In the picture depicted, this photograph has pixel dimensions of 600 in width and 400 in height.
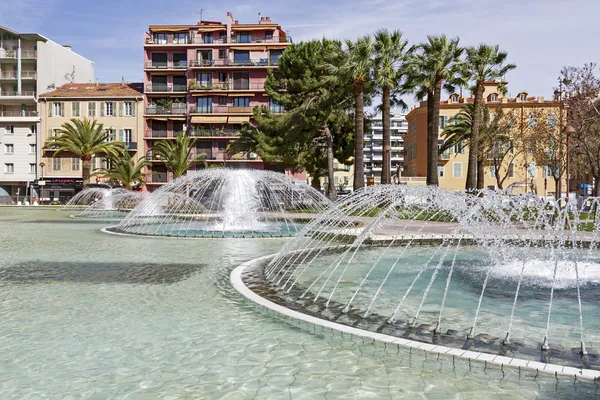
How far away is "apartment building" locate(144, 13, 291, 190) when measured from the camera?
70688 millimetres

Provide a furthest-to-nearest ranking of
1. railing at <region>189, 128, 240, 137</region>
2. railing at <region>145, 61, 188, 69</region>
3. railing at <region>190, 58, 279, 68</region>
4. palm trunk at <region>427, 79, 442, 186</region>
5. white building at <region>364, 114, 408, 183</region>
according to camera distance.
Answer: white building at <region>364, 114, 408, 183</region> < railing at <region>145, 61, 188, 69</region> < railing at <region>190, 58, 279, 68</region> < railing at <region>189, 128, 240, 137</region> < palm trunk at <region>427, 79, 442, 186</region>

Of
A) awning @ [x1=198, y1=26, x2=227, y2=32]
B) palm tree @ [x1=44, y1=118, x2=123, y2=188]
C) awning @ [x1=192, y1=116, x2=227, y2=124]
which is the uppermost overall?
awning @ [x1=198, y1=26, x2=227, y2=32]

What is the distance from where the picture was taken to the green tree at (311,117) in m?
45.5

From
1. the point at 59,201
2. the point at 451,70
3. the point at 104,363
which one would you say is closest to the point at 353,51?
the point at 451,70

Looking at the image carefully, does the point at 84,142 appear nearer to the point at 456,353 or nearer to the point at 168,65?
the point at 168,65

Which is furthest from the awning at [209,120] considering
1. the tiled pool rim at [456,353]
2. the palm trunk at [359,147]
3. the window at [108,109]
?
the tiled pool rim at [456,353]

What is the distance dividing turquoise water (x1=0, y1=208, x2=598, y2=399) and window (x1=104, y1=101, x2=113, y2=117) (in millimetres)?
64653

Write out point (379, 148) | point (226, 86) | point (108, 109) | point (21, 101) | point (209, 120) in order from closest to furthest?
1. point (209, 120)
2. point (226, 86)
3. point (108, 109)
4. point (21, 101)
5. point (379, 148)

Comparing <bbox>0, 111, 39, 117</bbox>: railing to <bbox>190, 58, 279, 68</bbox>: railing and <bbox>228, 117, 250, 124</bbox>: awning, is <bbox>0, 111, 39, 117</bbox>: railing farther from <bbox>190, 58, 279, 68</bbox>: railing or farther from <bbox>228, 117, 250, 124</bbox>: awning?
<bbox>228, 117, 250, 124</bbox>: awning

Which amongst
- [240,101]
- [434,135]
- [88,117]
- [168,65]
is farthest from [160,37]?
[434,135]

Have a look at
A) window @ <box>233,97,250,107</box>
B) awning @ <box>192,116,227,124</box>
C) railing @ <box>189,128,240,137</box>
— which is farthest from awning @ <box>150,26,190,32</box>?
railing @ <box>189,128,240,137</box>

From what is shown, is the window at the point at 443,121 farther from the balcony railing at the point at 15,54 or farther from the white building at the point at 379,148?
the white building at the point at 379,148

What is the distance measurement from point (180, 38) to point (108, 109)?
1341cm

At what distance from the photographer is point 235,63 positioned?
7150 cm
